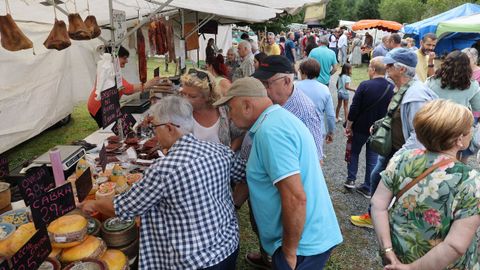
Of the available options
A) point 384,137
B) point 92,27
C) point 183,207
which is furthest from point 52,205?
point 384,137

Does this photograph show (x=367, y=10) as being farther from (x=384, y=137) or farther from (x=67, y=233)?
(x=67, y=233)

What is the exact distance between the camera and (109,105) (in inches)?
125

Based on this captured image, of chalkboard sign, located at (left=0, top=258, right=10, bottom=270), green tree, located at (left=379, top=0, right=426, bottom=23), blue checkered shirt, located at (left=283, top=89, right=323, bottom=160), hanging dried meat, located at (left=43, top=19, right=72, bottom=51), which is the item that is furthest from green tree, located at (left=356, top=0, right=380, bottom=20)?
chalkboard sign, located at (left=0, top=258, right=10, bottom=270)

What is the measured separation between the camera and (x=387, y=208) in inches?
71.0

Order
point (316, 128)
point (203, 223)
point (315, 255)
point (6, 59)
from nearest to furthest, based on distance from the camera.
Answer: point (203, 223), point (315, 255), point (316, 128), point (6, 59)

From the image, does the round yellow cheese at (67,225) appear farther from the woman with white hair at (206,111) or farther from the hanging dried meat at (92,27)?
the hanging dried meat at (92,27)

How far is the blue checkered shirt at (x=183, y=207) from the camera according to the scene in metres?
1.54

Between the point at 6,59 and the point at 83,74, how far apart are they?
213 centimetres

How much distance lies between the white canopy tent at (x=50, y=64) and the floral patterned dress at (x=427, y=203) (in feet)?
11.0

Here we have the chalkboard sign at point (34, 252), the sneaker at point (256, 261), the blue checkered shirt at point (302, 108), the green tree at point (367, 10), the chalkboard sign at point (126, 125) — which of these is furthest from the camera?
the green tree at point (367, 10)

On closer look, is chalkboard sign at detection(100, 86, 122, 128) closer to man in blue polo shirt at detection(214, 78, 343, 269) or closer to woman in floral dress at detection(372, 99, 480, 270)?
man in blue polo shirt at detection(214, 78, 343, 269)

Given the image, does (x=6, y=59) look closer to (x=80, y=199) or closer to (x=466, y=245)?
(x=80, y=199)

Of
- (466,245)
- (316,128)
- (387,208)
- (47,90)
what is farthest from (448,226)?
(47,90)

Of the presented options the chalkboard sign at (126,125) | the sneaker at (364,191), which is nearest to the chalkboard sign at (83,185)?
the chalkboard sign at (126,125)
